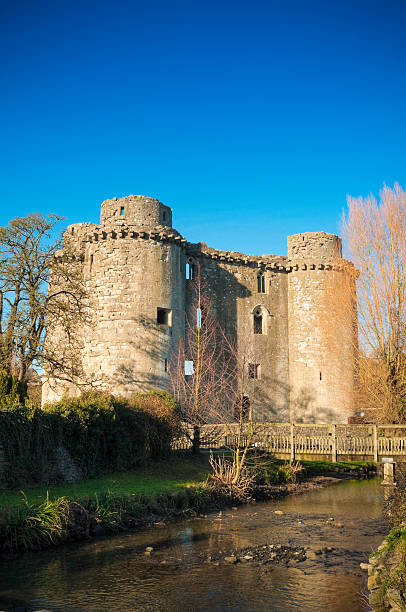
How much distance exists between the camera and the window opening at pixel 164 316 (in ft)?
88.7

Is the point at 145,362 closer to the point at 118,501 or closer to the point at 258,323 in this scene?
the point at 258,323

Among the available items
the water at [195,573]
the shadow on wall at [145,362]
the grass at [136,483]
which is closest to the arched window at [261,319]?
the shadow on wall at [145,362]

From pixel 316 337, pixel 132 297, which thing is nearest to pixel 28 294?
pixel 132 297

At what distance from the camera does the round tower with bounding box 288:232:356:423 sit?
3162 centimetres

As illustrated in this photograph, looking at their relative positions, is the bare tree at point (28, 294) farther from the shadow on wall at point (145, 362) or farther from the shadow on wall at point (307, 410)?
the shadow on wall at point (307, 410)

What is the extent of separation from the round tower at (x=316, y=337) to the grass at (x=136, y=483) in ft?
40.9

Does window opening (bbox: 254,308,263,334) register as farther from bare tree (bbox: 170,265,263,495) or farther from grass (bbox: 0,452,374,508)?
grass (bbox: 0,452,374,508)

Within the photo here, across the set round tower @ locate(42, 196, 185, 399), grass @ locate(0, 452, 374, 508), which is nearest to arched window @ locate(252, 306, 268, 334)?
round tower @ locate(42, 196, 185, 399)

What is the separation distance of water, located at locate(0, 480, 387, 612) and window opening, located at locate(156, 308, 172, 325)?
13370 mm

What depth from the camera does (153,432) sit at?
1892 cm

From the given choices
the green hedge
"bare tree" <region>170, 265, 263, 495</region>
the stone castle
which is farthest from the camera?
the stone castle

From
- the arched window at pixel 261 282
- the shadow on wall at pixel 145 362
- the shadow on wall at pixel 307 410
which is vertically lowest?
the shadow on wall at pixel 307 410

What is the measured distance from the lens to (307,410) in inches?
1261

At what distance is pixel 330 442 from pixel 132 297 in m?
10.8
